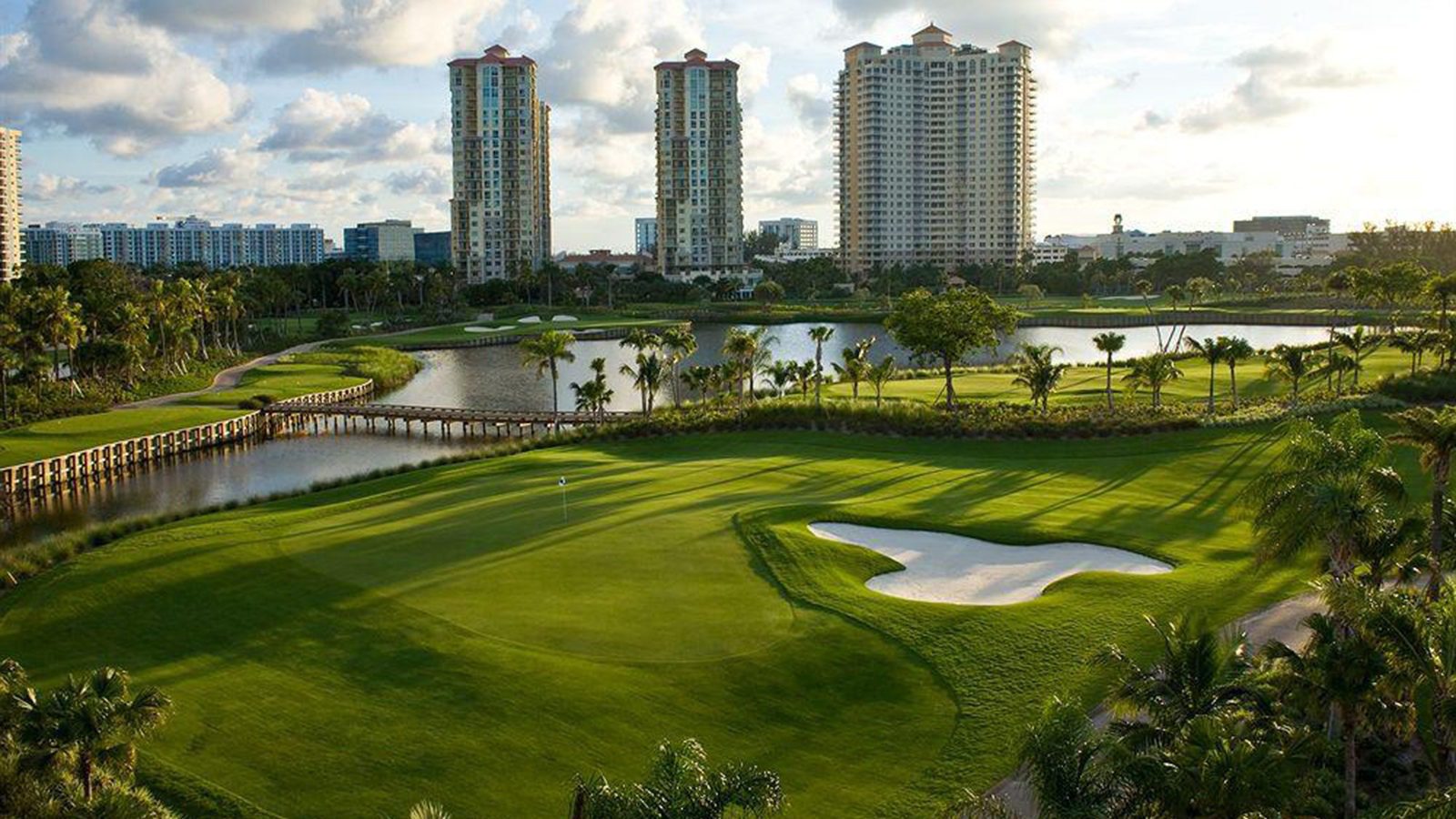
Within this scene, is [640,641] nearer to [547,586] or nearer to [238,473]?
[547,586]

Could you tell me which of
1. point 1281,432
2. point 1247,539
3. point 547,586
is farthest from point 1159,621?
point 1281,432

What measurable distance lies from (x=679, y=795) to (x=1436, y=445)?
1798 cm

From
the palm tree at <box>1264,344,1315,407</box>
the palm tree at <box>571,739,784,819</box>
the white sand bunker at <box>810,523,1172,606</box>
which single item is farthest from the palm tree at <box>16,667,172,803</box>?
the palm tree at <box>1264,344,1315,407</box>

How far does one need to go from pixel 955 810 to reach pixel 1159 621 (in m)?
12.3

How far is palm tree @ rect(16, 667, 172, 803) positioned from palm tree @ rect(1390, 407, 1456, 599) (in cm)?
2176

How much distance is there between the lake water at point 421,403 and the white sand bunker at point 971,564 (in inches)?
1197

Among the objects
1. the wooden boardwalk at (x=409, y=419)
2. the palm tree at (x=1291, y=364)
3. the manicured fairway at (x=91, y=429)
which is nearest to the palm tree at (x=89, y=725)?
the manicured fairway at (x=91, y=429)

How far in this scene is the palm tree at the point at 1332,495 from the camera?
21.2m

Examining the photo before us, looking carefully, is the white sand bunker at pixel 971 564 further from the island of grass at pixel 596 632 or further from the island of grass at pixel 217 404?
the island of grass at pixel 217 404

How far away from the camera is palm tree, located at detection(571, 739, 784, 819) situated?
532 inches

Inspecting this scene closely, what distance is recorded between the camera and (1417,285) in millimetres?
88438

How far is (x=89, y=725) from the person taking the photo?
16.4m

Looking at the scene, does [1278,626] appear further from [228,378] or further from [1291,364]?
[228,378]

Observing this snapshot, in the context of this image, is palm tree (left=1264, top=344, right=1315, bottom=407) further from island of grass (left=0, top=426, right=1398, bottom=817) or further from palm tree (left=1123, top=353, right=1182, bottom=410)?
island of grass (left=0, top=426, right=1398, bottom=817)
